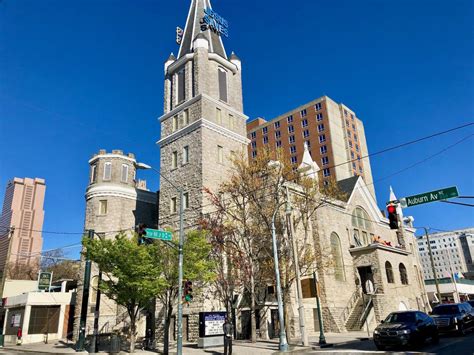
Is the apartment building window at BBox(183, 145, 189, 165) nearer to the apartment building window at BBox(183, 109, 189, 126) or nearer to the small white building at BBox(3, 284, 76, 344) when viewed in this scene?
the apartment building window at BBox(183, 109, 189, 126)

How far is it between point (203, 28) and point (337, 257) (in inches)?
1122

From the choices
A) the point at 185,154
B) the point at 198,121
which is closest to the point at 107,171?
the point at 185,154

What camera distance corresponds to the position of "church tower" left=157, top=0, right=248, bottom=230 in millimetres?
34312

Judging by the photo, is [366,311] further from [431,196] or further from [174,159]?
[174,159]

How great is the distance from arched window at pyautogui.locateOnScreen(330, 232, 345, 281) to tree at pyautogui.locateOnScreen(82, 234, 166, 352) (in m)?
18.6

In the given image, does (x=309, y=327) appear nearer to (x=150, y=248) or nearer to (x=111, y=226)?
(x=150, y=248)

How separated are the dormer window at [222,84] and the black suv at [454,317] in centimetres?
2661

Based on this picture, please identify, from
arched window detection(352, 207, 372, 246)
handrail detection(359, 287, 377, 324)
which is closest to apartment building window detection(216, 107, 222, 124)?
arched window detection(352, 207, 372, 246)

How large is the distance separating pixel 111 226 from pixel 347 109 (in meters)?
69.8

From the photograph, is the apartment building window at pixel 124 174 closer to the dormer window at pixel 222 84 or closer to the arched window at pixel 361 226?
the dormer window at pixel 222 84

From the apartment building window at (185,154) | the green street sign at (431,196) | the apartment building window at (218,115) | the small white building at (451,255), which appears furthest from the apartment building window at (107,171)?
the small white building at (451,255)

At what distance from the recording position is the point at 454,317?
22375mm

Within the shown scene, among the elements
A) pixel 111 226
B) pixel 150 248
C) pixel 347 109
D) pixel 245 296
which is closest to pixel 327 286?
pixel 245 296

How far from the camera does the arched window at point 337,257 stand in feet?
117
